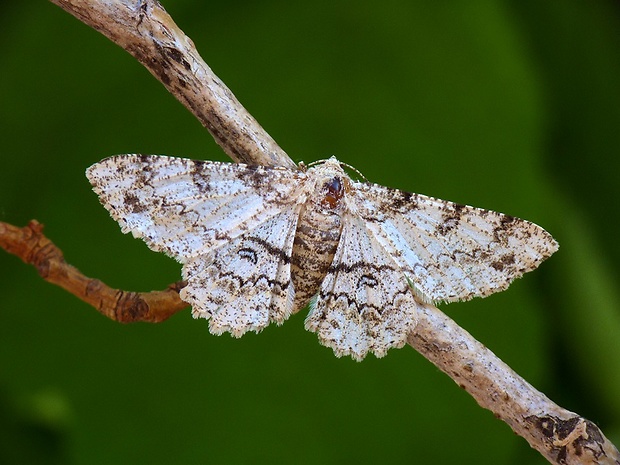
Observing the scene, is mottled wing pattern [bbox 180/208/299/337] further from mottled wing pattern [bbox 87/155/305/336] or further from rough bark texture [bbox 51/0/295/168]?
rough bark texture [bbox 51/0/295/168]

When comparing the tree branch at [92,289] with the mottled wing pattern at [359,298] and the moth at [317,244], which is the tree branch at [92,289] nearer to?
the moth at [317,244]

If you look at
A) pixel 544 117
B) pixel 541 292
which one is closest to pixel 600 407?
pixel 541 292

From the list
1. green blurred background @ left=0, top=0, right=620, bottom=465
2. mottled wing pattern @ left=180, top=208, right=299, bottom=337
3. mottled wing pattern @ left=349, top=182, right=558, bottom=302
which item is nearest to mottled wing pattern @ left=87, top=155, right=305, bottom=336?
mottled wing pattern @ left=180, top=208, right=299, bottom=337

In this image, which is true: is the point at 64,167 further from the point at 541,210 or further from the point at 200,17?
the point at 541,210

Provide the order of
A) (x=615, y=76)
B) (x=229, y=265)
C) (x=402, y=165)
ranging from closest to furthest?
1. (x=229, y=265)
2. (x=402, y=165)
3. (x=615, y=76)

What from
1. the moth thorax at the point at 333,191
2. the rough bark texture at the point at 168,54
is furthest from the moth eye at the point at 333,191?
the rough bark texture at the point at 168,54

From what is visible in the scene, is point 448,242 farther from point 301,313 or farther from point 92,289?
point 301,313

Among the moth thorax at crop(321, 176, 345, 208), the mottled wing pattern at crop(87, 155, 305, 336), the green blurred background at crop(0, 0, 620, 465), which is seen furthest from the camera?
the green blurred background at crop(0, 0, 620, 465)

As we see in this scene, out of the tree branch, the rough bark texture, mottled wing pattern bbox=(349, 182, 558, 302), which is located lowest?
the tree branch

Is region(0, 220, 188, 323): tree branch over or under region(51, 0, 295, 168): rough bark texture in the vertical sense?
under
